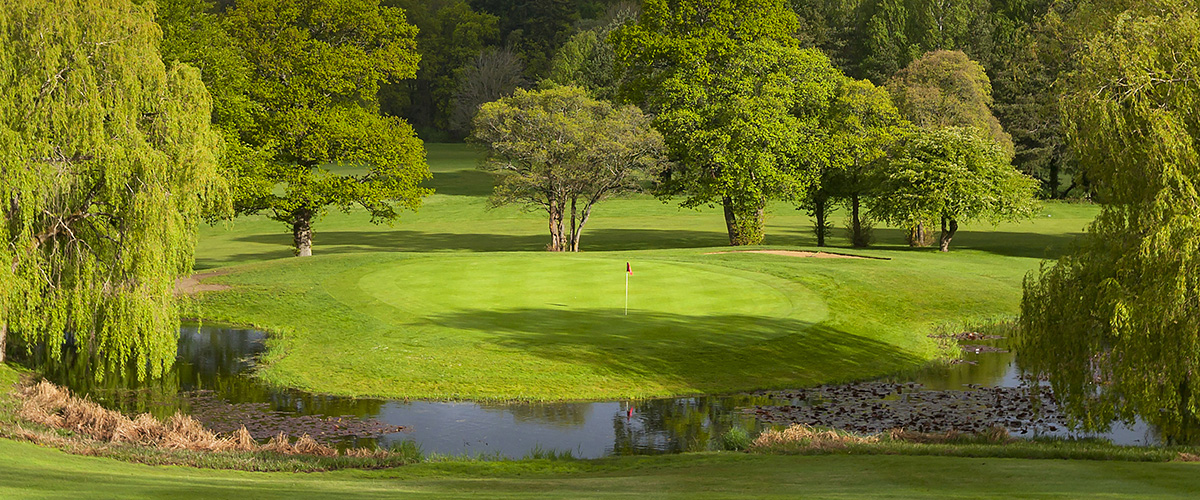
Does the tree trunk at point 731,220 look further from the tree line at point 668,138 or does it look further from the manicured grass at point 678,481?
the manicured grass at point 678,481

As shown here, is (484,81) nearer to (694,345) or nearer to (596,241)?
(596,241)

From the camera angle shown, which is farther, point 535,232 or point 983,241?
point 535,232

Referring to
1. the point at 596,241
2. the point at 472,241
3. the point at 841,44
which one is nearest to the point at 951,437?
the point at 596,241

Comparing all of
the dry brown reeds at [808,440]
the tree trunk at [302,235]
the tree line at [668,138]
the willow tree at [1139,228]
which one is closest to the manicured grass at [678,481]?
the dry brown reeds at [808,440]

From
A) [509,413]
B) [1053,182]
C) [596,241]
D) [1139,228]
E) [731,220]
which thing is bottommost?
[509,413]

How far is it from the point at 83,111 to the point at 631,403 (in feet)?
40.9

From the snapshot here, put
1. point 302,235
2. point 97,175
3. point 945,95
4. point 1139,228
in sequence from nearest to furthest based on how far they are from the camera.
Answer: point 1139,228 → point 97,175 → point 302,235 → point 945,95

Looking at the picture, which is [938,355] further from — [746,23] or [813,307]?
[746,23]

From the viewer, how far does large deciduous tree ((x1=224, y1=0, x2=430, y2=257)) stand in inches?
1631

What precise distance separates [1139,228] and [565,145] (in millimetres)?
34578

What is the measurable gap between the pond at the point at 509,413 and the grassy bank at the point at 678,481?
439cm

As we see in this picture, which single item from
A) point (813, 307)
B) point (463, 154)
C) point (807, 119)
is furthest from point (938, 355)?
point (463, 154)

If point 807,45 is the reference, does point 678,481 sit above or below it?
below

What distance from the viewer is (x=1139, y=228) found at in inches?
673
